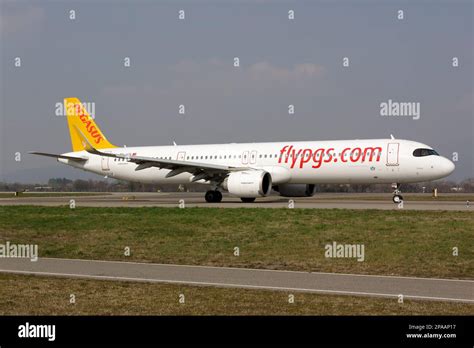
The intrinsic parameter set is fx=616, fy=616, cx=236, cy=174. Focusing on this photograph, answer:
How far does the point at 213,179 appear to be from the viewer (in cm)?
3812

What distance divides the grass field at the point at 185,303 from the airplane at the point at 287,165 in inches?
849

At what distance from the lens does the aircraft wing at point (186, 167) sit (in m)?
36.4

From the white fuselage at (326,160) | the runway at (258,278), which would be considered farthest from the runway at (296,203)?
the runway at (258,278)

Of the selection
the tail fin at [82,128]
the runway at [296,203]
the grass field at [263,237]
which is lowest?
the grass field at [263,237]

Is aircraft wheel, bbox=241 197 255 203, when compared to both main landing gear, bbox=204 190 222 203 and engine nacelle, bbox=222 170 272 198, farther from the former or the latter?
engine nacelle, bbox=222 170 272 198

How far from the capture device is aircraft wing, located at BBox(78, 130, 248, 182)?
3641cm

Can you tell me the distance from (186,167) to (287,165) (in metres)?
6.11

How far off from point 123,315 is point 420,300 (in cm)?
512

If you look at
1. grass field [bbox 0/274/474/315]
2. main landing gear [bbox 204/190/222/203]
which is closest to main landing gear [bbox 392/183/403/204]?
main landing gear [bbox 204/190/222/203]

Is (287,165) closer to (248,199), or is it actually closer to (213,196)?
(248,199)

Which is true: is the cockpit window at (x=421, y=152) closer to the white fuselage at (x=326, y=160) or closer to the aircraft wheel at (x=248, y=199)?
the white fuselage at (x=326, y=160)

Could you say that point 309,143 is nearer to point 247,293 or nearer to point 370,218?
point 370,218

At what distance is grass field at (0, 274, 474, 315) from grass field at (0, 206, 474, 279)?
3.82m

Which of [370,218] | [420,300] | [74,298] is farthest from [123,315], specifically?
[370,218]
